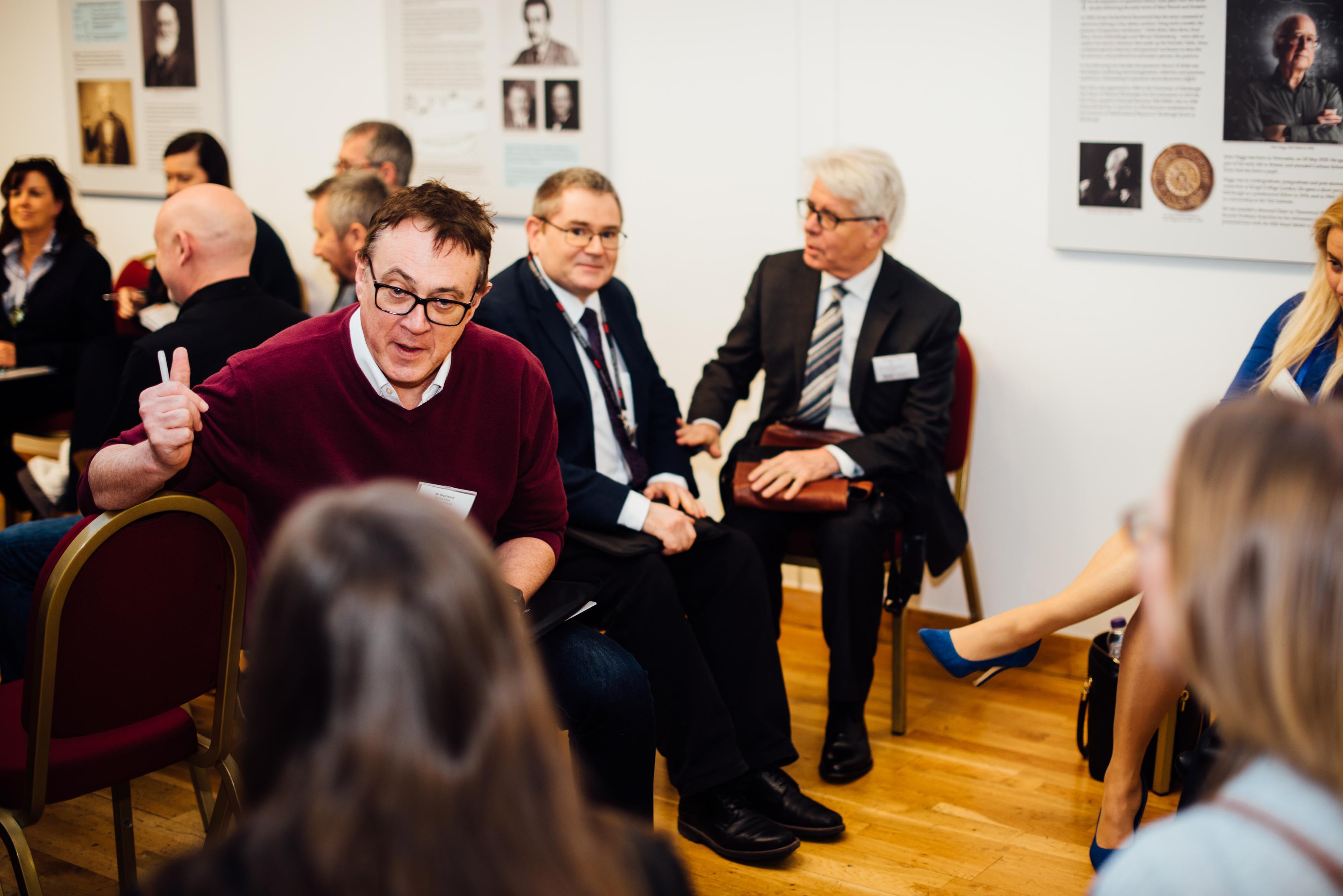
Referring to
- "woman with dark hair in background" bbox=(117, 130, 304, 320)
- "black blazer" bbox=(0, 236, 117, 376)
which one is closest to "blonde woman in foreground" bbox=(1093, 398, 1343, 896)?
"woman with dark hair in background" bbox=(117, 130, 304, 320)

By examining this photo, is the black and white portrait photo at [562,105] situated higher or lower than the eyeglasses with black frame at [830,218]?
higher

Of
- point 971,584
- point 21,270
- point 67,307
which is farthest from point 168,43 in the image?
point 971,584

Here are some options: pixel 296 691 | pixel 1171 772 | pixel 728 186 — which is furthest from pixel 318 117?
pixel 296 691

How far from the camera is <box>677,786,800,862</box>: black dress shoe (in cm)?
241

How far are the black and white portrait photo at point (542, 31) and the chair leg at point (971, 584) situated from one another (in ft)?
7.19

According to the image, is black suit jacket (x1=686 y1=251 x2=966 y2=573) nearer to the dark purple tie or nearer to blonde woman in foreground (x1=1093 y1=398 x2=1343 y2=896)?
the dark purple tie

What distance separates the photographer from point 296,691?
0.81 m

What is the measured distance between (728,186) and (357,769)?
335 centimetres

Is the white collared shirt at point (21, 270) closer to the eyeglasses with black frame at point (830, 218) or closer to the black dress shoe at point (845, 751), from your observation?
the eyeglasses with black frame at point (830, 218)

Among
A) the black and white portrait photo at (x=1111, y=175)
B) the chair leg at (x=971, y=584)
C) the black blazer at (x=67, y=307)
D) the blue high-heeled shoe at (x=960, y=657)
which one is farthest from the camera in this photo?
the black blazer at (x=67, y=307)

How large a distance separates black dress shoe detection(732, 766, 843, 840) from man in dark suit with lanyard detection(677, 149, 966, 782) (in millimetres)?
274

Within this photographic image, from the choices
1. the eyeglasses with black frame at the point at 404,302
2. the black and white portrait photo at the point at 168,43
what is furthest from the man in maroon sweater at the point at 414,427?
the black and white portrait photo at the point at 168,43

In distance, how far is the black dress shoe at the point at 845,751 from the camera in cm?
279

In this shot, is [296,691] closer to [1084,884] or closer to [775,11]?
[1084,884]
